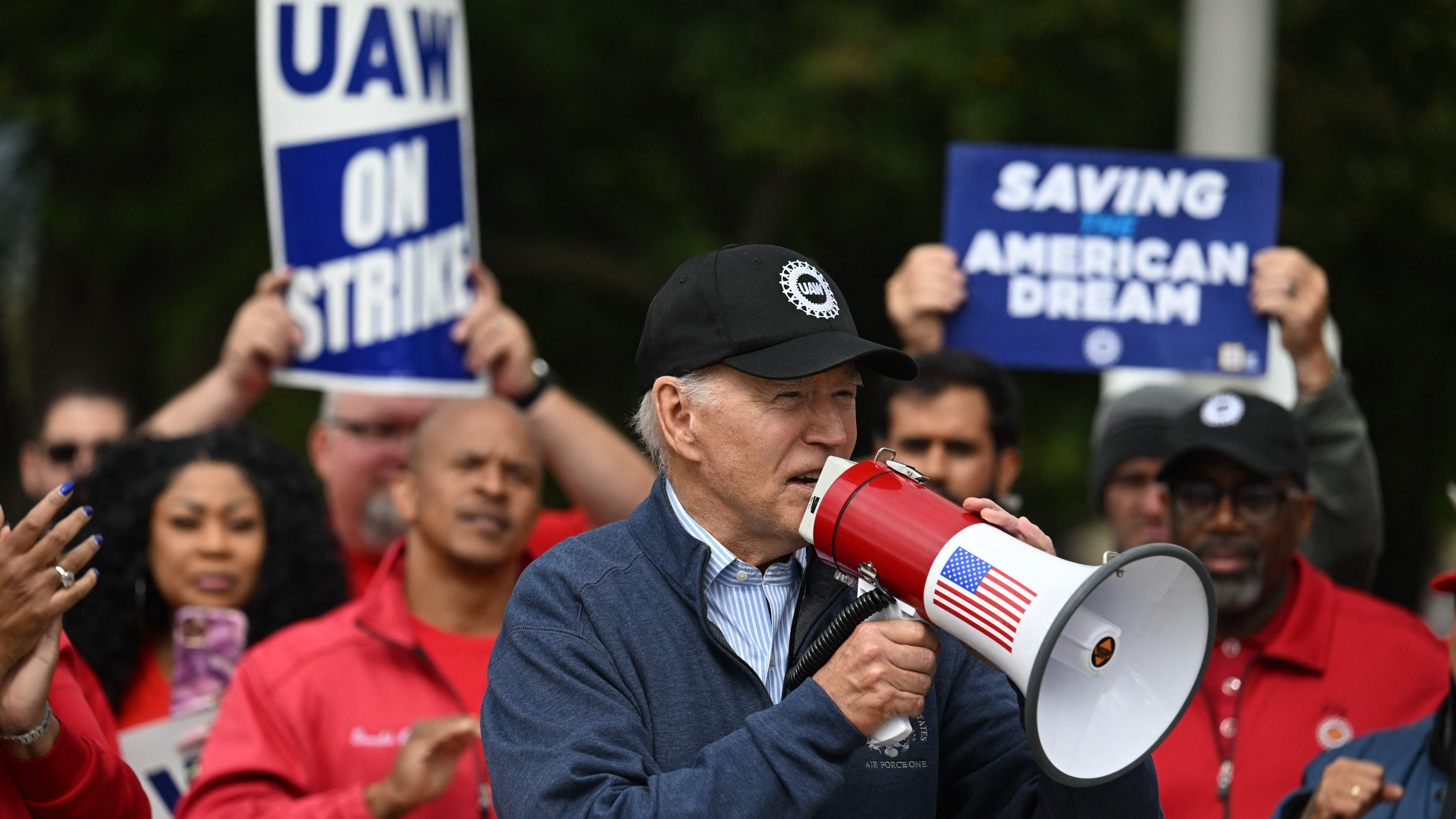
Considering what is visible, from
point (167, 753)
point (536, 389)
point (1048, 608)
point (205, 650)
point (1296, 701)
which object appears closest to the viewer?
point (1048, 608)

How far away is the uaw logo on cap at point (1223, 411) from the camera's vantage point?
414 cm

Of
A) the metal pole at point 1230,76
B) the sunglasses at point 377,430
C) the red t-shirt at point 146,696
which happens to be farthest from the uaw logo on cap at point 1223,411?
the red t-shirt at point 146,696

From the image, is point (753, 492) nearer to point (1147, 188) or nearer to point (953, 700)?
point (953, 700)

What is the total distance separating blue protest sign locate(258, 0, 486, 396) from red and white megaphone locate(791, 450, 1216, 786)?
272 centimetres

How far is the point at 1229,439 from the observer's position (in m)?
4.09

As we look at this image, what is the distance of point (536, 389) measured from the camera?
17.2ft

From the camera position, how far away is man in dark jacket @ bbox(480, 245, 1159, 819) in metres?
2.24

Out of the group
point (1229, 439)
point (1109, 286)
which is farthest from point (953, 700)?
point (1109, 286)

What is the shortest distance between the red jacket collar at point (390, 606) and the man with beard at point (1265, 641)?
1.85 m

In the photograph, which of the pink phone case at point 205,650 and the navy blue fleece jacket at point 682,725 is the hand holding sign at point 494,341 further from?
the navy blue fleece jacket at point 682,725

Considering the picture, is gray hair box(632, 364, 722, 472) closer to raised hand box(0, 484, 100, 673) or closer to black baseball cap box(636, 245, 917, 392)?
black baseball cap box(636, 245, 917, 392)

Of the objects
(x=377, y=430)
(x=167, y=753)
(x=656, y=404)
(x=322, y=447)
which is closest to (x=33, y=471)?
(x=322, y=447)

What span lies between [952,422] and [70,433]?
3.09 m

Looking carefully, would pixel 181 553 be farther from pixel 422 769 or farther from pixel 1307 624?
pixel 1307 624
